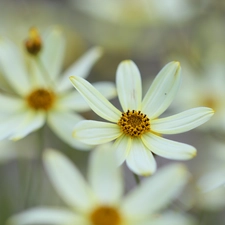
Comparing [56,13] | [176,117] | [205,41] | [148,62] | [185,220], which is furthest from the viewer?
[148,62]

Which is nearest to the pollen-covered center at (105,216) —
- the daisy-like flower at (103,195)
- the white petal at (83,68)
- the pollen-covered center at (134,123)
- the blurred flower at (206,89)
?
the daisy-like flower at (103,195)

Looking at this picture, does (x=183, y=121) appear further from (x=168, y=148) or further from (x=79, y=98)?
(x=79, y=98)

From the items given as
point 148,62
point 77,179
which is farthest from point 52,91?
point 148,62

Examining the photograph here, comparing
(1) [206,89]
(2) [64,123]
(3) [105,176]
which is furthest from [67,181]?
(1) [206,89]

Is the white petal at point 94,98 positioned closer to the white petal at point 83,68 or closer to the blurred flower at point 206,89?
the white petal at point 83,68

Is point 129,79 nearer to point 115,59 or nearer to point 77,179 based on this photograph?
point 77,179

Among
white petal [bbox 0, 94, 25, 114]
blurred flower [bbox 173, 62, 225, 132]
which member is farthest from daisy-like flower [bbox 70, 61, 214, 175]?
blurred flower [bbox 173, 62, 225, 132]
